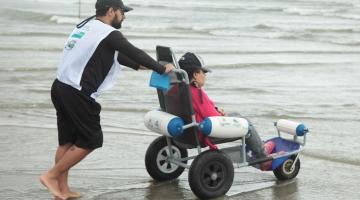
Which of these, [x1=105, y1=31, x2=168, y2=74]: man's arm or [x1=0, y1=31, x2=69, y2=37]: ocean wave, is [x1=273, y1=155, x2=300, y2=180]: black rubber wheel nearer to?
[x1=105, y1=31, x2=168, y2=74]: man's arm

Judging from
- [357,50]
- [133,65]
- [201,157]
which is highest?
[133,65]

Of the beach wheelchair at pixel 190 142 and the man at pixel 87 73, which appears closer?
the man at pixel 87 73

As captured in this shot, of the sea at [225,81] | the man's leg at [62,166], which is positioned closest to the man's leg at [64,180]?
the man's leg at [62,166]

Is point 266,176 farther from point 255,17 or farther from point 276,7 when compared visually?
point 276,7

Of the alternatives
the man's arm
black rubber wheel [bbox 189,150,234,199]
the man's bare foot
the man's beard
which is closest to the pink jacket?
black rubber wheel [bbox 189,150,234,199]

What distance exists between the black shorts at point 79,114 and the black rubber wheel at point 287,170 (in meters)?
1.78

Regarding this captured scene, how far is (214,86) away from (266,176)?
642 cm

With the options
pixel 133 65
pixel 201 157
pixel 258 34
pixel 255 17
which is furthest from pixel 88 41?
pixel 255 17

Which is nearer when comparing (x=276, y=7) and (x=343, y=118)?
(x=343, y=118)

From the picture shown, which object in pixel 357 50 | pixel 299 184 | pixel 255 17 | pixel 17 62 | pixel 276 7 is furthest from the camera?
pixel 276 7

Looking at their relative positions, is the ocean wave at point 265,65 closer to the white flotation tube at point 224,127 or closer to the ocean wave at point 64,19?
the white flotation tube at point 224,127

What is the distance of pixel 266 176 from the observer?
667cm

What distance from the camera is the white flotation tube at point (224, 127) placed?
561 centimetres

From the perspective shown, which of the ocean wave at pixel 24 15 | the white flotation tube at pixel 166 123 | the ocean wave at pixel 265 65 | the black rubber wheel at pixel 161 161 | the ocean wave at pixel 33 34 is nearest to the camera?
the white flotation tube at pixel 166 123
